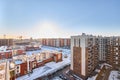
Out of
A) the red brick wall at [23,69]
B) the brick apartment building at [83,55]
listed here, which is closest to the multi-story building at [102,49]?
the brick apartment building at [83,55]

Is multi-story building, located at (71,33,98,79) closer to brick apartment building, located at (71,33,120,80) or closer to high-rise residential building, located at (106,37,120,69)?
brick apartment building, located at (71,33,120,80)

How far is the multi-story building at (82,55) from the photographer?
635 centimetres

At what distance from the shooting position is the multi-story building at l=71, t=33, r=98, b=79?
6.35 metres

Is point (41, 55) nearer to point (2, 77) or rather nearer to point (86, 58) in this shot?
point (86, 58)

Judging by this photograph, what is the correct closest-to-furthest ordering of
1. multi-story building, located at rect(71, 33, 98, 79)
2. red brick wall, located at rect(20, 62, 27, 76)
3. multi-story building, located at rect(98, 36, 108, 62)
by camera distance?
multi-story building, located at rect(71, 33, 98, 79)
red brick wall, located at rect(20, 62, 27, 76)
multi-story building, located at rect(98, 36, 108, 62)

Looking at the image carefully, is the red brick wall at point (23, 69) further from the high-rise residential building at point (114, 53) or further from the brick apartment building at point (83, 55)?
the high-rise residential building at point (114, 53)

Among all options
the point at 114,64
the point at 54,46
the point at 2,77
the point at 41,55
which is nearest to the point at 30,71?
the point at 41,55

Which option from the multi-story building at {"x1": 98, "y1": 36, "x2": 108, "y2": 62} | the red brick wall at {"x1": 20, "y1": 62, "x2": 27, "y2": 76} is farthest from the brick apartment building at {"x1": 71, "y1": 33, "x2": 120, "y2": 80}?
the red brick wall at {"x1": 20, "y1": 62, "x2": 27, "y2": 76}

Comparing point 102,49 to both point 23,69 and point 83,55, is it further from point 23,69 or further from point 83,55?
point 23,69

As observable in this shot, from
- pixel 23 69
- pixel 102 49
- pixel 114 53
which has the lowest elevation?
pixel 23 69

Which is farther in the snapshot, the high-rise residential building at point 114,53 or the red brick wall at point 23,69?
the high-rise residential building at point 114,53

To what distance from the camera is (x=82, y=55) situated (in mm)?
6449

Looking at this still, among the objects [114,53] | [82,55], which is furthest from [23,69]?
[114,53]

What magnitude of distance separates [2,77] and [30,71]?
2980 millimetres
